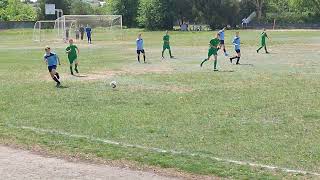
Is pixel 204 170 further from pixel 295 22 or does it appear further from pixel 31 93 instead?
pixel 295 22

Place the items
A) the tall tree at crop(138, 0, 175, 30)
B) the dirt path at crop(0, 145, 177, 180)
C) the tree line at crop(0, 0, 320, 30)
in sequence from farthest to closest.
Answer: the tall tree at crop(138, 0, 175, 30) → the tree line at crop(0, 0, 320, 30) → the dirt path at crop(0, 145, 177, 180)

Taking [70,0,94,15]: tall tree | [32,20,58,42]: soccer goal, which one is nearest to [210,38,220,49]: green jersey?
[32,20,58,42]: soccer goal

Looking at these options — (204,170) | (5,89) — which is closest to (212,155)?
(204,170)

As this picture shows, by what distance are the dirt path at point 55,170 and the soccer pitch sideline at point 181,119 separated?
0.57 metres

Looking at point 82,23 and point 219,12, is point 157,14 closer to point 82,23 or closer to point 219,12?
point 219,12

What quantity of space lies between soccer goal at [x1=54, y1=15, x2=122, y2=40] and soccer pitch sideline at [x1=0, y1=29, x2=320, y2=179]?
36.9 m

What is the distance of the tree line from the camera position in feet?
301

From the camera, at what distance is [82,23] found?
67.7 meters

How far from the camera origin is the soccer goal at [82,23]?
60.4 metres

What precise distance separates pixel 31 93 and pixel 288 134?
1012cm

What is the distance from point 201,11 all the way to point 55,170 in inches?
3397

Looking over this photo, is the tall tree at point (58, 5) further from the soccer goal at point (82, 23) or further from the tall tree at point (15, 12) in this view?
the soccer goal at point (82, 23)

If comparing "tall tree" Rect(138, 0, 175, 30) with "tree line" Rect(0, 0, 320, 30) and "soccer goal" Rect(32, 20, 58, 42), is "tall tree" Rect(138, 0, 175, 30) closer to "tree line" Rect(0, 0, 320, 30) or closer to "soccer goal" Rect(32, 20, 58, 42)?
"tree line" Rect(0, 0, 320, 30)

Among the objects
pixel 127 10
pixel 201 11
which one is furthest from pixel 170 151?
pixel 127 10
